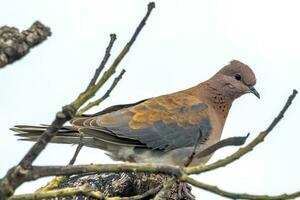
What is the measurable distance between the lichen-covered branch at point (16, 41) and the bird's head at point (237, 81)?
8752 millimetres

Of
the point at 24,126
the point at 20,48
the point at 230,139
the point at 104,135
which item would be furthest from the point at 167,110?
the point at 20,48

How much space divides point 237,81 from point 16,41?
8.95m

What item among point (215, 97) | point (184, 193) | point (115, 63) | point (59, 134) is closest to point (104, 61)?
point (115, 63)

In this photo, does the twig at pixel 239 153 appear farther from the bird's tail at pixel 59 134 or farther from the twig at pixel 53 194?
the bird's tail at pixel 59 134

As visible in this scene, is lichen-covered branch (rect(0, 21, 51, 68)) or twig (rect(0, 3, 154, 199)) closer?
lichen-covered branch (rect(0, 21, 51, 68))

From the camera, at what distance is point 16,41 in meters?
2.30

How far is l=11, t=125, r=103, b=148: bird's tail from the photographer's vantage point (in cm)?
707

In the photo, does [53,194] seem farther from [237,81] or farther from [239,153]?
[237,81]

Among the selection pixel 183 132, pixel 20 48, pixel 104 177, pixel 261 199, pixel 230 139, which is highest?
pixel 20 48

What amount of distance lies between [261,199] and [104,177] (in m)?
3.49

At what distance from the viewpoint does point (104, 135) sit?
29.4 feet

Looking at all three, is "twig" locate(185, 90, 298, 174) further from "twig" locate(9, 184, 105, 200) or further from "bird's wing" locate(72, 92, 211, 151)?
"bird's wing" locate(72, 92, 211, 151)

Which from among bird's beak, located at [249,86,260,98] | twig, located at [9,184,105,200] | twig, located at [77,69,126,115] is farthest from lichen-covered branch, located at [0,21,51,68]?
bird's beak, located at [249,86,260,98]

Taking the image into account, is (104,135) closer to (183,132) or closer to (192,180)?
(183,132)
